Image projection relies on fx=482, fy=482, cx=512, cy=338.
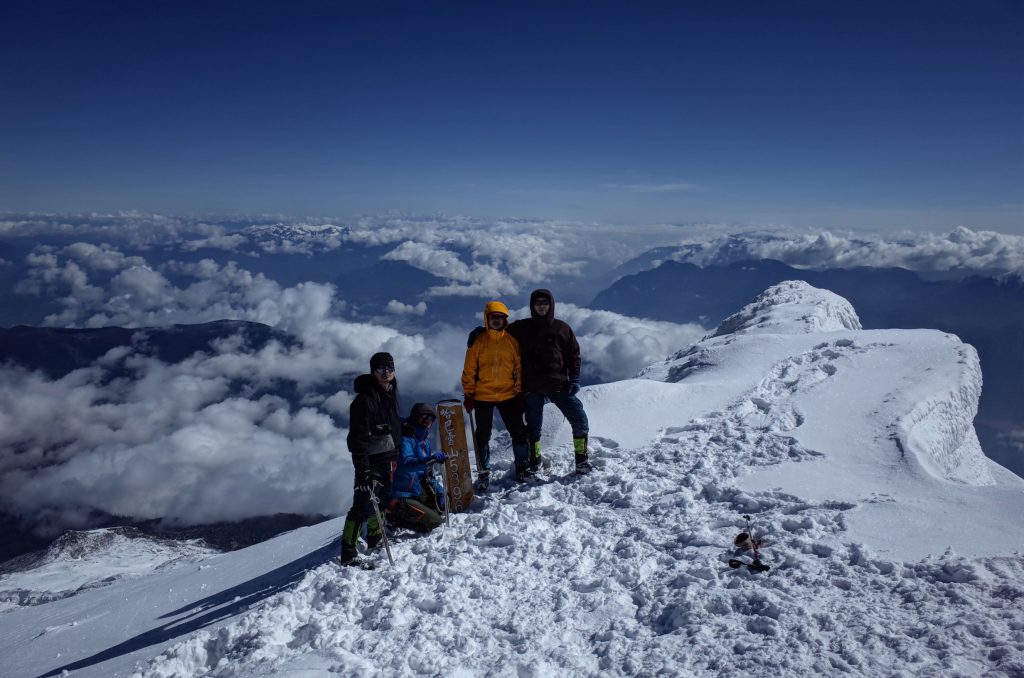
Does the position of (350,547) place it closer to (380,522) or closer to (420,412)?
(380,522)

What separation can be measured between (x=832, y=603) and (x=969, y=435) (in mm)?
14823

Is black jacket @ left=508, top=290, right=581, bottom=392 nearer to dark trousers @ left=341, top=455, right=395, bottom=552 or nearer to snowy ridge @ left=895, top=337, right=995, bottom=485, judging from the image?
dark trousers @ left=341, top=455, right=395, bottom=552

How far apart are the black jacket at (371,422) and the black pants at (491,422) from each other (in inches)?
77.1

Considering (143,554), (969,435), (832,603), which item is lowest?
(143,554)

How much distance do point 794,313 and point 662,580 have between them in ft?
89.1

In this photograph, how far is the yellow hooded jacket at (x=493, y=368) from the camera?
887 cm

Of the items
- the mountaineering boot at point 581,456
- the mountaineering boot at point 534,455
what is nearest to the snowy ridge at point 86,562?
the mountaineering boot at point 534,455

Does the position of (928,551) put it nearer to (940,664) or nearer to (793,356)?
(940,664)

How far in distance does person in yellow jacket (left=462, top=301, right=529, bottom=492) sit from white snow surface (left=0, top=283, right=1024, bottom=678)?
0.71m

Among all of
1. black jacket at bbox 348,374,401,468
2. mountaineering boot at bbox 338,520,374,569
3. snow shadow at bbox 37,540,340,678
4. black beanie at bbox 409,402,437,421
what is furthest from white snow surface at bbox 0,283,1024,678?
black beanie at bbox 409,402,437,421

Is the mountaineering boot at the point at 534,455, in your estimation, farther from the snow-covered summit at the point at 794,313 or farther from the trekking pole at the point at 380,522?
the snow-covered summit at the point at 794,313

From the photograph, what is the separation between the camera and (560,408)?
9430 millimetres

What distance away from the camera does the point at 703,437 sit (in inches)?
419

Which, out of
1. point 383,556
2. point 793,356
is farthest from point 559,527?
point 793,356
